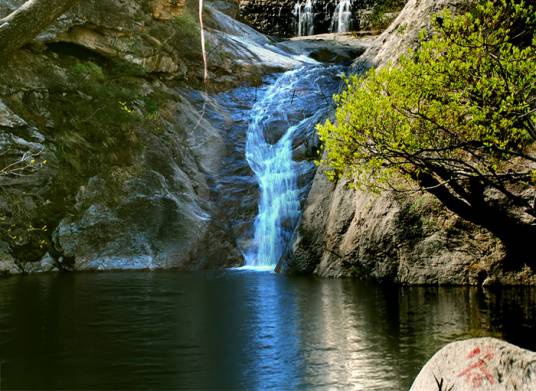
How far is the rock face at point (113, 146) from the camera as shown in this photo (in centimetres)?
2492

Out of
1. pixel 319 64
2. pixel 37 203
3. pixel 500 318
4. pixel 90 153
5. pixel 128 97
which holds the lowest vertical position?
pixel 500 318

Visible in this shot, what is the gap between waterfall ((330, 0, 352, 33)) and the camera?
45.2 metres

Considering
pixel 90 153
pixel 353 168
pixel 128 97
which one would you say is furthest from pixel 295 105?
pixel 353 168

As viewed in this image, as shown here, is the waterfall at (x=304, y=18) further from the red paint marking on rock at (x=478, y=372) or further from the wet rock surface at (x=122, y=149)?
the red paint marking on rock at (x=478, y=372)

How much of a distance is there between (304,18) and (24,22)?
43371 mm

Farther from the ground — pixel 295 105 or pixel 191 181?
pixel 295 105

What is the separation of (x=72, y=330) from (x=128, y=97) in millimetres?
18598

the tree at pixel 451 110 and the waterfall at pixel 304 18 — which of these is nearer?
the tree at pixel 451 110

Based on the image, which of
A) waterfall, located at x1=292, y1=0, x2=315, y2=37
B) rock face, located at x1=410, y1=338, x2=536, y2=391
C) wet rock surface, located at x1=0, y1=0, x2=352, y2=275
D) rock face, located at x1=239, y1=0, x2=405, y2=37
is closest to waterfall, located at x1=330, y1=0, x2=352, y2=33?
rock face, located at x1=239, y1=0, x2=405, y2=37

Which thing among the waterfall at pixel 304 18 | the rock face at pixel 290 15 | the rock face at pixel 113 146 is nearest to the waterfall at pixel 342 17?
the rock face at pixel 290 15

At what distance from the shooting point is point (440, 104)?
41.7ft

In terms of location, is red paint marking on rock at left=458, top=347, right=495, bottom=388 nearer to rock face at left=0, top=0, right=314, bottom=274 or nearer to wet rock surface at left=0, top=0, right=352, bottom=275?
wet rock surface at left=0, top=0, right=352, bottom=275

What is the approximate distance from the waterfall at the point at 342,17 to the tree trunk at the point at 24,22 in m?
41.9

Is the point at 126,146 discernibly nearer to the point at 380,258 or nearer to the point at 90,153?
the point at 90,153
